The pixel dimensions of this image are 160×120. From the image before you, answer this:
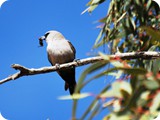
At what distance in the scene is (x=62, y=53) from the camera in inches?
123

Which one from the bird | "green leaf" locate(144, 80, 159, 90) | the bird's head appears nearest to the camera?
"green leaf" locate(144, 80, 159, 90)

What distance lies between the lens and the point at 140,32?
2.16 meters

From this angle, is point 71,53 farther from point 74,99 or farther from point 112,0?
point 74,99

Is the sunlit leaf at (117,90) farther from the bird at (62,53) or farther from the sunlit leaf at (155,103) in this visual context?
the bird at (62,53)

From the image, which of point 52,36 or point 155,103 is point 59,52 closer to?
point 52,36

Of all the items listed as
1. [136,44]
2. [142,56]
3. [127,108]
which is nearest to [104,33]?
[136,44]

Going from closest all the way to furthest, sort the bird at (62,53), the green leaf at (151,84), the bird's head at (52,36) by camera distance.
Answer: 1. the green leaf at (151,84)
2. the bird at (62,53)
3. the bird's head at (52,36)

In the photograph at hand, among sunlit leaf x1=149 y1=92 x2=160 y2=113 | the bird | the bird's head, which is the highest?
the bird's head

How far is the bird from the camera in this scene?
3115 mm

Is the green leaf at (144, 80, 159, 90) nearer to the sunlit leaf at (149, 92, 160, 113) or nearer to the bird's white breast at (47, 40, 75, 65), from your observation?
the sunlit leaf at (149, 92, 160, 113)

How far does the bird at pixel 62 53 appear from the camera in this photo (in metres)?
3.12

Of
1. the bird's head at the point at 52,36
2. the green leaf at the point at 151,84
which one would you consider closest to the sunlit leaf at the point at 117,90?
the green leaf at the point at 151,84

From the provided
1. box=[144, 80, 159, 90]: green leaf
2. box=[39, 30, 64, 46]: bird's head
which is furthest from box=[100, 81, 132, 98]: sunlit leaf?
box=[39, 30, 64, 46]: bird's head

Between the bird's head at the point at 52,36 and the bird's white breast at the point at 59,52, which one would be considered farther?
the bird's head at the point at 52,36
